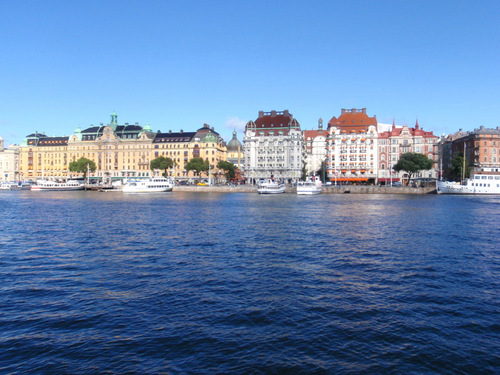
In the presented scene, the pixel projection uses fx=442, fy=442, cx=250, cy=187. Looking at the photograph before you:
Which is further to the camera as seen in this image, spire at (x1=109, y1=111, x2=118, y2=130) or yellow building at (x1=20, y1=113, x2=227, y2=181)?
spire at (x1=109, y1=111, x2=118, y2=130)

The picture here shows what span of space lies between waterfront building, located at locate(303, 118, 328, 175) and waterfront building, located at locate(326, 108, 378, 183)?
25.9m

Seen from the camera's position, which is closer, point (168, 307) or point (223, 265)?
point (168, 307)

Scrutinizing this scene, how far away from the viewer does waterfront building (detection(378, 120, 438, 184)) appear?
153 meters

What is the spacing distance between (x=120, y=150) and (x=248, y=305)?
17745 centimetres

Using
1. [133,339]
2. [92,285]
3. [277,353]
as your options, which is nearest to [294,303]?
[277,353]

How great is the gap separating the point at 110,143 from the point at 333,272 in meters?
177

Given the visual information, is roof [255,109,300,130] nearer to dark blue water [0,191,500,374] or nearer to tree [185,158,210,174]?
tree [185,158,210,174]

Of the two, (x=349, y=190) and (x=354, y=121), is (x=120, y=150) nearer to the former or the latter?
(x=354, y=121)

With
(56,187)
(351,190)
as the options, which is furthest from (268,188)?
(56,187)

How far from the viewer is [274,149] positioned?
167 m

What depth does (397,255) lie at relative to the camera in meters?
28.2

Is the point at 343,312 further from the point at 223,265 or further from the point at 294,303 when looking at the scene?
the point at 223,265

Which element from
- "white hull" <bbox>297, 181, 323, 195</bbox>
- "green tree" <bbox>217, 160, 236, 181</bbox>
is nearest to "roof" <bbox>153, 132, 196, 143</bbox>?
"green tree" <bbox>217, 160, 236, 181</bbox>

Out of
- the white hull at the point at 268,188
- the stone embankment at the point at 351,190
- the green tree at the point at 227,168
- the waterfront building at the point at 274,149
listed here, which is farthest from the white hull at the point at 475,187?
the green tree at the point at 227,168
